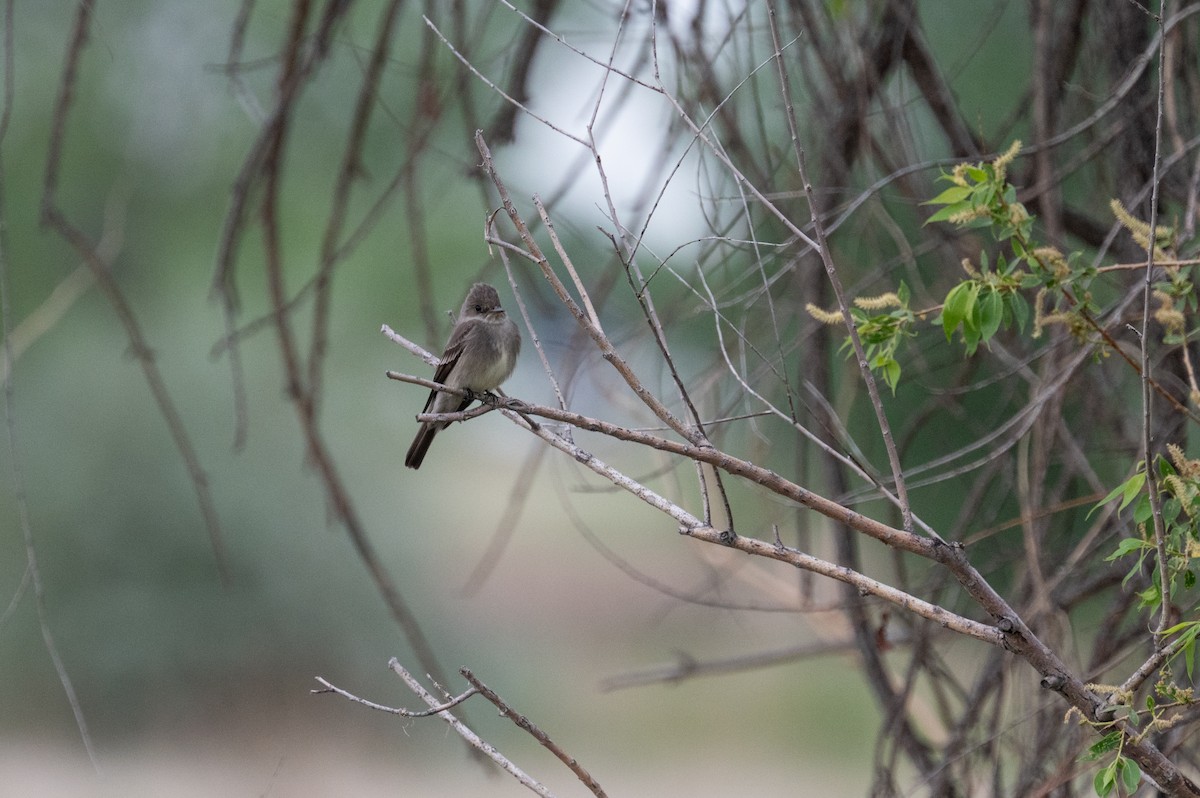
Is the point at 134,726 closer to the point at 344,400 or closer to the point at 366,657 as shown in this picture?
the point at 366,657

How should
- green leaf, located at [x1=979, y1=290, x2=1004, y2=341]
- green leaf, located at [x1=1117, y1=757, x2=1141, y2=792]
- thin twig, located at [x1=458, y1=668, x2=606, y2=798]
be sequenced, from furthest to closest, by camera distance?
1. green leaf, located at [x1=979, y1=290, x2=1004, y2=341]
2. thin twig, located at [x1=458, y1=668, x2=606, y2=798]
3. green leaf, located at [x1=1117, y1=757, x2=1141, y2=792]

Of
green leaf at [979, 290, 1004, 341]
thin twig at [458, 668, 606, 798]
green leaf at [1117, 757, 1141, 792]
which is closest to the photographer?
green leaf at [1117, 757, 1141, 792]

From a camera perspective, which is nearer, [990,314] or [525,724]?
[525,724]

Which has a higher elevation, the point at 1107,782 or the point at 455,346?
the point at 455,346

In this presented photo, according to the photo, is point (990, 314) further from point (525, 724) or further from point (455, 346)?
point (455, 346)

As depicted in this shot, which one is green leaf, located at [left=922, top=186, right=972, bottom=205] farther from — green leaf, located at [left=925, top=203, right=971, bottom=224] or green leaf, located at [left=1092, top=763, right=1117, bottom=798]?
green leaf, located at [left=1092, top=763, right=1117, bottom=798]

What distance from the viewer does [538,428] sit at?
190 centimetres

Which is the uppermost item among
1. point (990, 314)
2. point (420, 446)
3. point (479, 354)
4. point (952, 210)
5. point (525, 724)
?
point (479, 354)

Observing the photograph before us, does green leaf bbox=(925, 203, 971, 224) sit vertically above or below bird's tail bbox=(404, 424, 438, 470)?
below

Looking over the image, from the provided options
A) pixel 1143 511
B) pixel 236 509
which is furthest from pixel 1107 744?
pixel 236 509

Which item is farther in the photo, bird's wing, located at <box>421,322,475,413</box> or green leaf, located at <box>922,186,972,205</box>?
bird's wing, located at <box>421,322,475,413</box>

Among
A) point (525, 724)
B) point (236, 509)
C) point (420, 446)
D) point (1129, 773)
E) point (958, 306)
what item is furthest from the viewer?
point (236, 509)

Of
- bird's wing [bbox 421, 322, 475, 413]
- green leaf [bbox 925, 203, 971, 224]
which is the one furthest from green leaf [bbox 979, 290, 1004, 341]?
bird's wing [bbox 421, 322, 475, 413]

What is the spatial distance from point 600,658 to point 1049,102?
1259 cm
